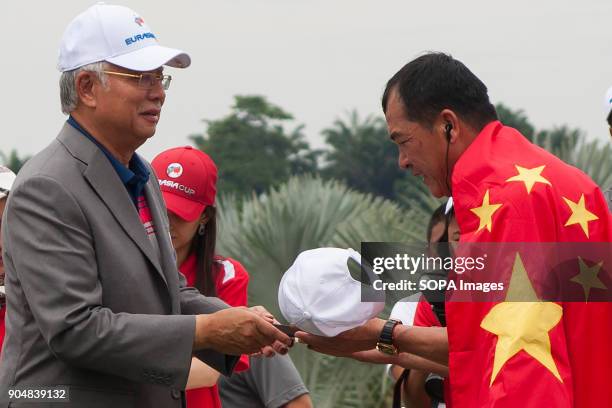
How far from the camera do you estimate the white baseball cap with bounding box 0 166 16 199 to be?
5304mm

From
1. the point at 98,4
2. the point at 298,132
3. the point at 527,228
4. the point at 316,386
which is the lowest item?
the point at 316,386

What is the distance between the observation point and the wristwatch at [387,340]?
179 inches

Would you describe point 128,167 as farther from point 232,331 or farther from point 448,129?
point 448,129

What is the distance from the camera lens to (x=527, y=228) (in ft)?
12.3

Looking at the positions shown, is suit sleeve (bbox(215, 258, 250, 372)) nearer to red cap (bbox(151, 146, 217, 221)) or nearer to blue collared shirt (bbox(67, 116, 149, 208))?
red cap (bbox(151, 146, 217, 221))

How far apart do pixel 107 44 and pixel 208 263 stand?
5.42 feet

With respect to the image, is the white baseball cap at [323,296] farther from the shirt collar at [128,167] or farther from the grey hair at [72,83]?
the grey hair at [72,83]

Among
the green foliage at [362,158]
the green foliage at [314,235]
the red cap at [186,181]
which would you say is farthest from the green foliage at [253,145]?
the red cap at [186,181]

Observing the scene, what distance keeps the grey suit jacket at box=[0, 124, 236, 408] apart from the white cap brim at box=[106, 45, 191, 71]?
29 cm

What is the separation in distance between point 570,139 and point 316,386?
2.66 meters

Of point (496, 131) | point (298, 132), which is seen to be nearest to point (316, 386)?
point (496, 131)

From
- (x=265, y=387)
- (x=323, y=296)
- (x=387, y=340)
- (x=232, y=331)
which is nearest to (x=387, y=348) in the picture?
(x=387, y=340)

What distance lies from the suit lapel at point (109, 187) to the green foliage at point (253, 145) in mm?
40559

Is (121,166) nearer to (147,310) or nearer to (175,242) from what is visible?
(147,310)
